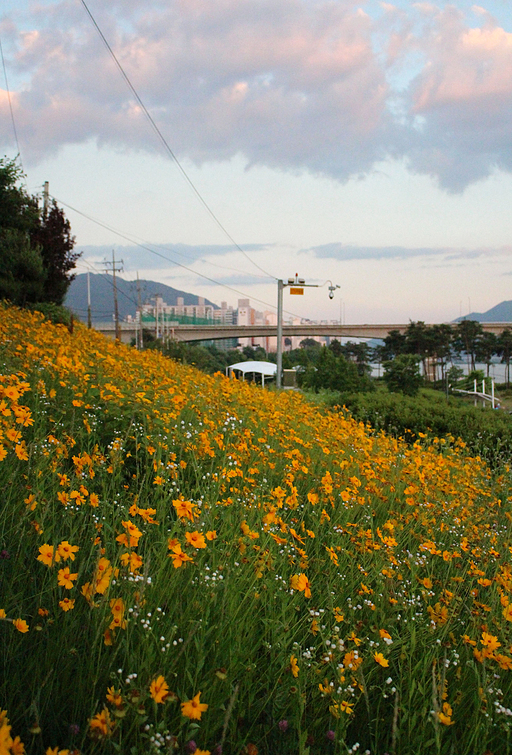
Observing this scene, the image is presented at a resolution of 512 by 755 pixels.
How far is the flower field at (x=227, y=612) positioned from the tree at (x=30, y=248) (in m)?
13.5

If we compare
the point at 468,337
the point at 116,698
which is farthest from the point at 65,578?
the point at 468,337

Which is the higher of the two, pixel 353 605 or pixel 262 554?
pixel 262 554

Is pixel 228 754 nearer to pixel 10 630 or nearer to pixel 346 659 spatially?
pixel 346 659

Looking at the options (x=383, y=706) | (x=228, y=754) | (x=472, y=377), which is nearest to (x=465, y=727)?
(x=383, y=706)

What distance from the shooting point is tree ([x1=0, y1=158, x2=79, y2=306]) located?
15703mm

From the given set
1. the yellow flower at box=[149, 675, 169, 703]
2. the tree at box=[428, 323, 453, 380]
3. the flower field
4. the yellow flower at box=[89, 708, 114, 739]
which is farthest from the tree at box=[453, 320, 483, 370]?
the yellow flower at box=[89, 708, 114, 739]

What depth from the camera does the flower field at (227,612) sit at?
4.94 ft

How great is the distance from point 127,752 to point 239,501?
1.66 m

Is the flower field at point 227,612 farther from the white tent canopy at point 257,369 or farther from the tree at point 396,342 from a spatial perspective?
the tree at point 396,342

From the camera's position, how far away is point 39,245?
1764 cm

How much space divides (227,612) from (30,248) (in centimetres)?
1770

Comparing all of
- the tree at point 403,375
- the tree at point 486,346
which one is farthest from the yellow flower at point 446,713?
the tree at point 486,346

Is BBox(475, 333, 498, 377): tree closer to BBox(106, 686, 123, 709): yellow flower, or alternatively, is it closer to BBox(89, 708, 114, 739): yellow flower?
BBox(106, 686, 123, 709): yellow flower

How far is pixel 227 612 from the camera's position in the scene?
1.92m
